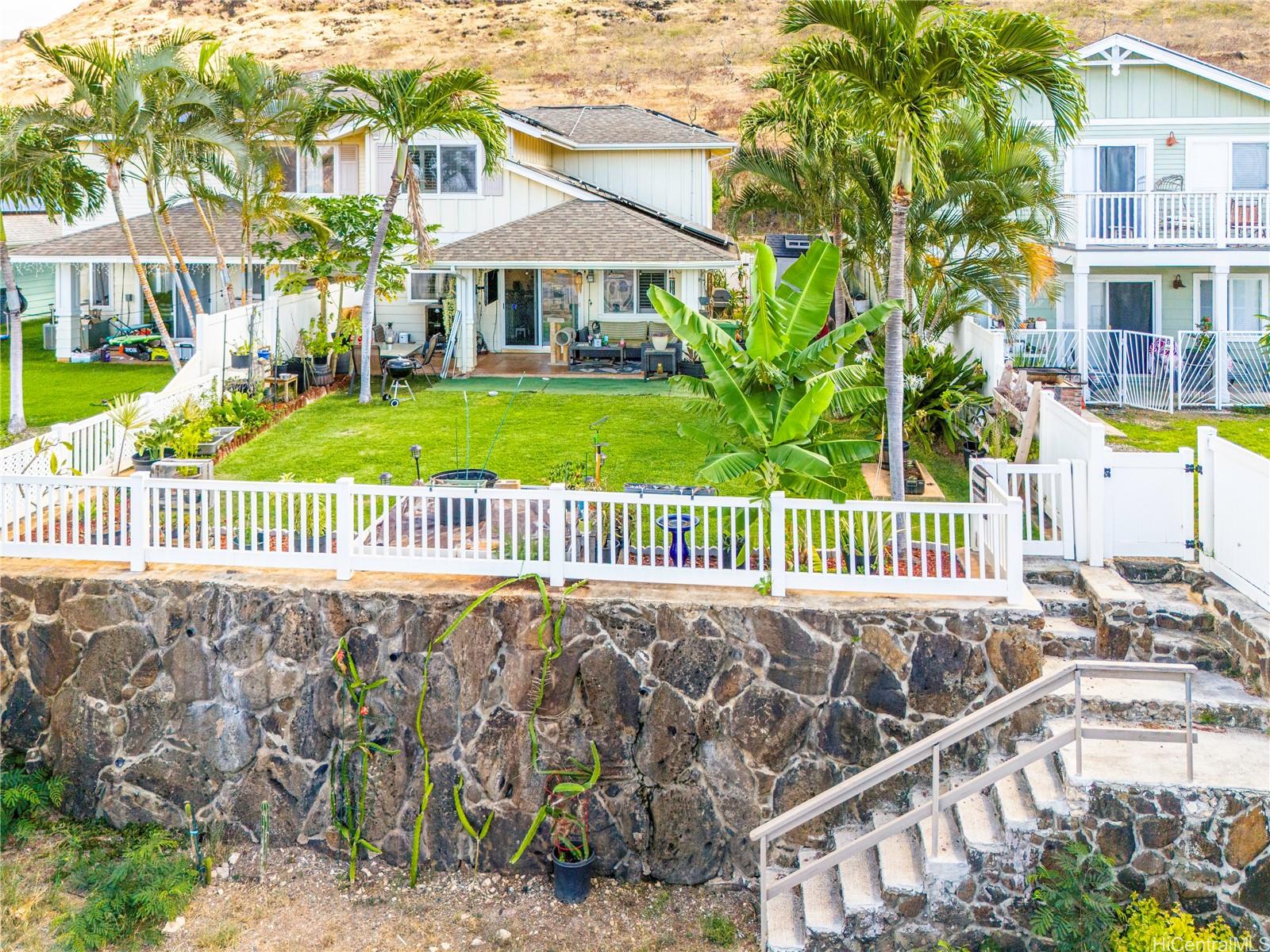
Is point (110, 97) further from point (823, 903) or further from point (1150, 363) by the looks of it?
point (1150, 363)

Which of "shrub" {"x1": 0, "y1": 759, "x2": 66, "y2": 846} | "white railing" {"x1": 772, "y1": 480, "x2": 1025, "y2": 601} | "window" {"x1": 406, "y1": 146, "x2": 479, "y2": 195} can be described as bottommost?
"shrub" {"x1": 0, "y1": 759, "x2": 66, "y2": 846}

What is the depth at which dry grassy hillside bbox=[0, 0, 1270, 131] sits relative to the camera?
62.9 metres

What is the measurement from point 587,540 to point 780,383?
93.6 inches

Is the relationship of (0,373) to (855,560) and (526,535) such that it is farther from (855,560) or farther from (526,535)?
(855,560)

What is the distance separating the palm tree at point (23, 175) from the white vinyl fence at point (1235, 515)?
1536 centimetres

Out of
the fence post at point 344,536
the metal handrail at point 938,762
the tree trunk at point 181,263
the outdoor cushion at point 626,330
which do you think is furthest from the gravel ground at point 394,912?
the outdoor cushion at point 626,330

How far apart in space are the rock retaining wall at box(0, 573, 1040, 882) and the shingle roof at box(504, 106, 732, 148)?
1708cm

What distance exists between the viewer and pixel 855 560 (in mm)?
10578

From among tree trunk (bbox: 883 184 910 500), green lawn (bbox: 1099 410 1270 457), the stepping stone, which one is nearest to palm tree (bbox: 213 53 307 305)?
tree trunk (bbox: 883 184 910 500)

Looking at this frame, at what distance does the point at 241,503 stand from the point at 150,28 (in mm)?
83101

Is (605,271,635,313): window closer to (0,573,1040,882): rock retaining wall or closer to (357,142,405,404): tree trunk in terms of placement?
(357,142,405,404): tree trunk

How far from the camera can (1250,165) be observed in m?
21.4

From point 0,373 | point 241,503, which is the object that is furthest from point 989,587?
point 0,373

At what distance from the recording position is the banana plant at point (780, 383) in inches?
409
